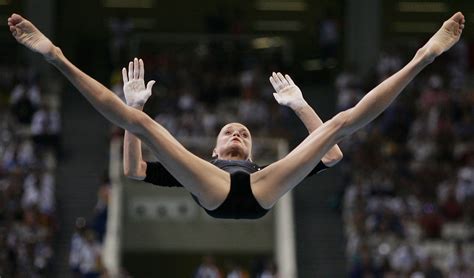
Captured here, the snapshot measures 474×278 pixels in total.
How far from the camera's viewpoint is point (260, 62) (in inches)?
1009

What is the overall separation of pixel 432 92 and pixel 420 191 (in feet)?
8.79

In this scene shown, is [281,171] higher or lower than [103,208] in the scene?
lower

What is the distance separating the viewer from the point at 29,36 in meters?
8.41

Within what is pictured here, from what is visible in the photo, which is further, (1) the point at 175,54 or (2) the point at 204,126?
(1) the point at 175,54

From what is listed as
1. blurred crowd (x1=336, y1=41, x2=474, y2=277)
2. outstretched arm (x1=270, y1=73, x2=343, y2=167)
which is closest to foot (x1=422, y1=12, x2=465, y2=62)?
outstretched arm (x1=270, y1=73, x2=343, y2=167)

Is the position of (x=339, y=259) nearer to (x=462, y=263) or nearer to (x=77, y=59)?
(x=462, y=263)

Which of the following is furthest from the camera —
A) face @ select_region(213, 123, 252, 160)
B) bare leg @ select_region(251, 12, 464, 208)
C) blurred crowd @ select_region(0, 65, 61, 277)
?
blurred crowd @ select_region(0, 65, 61, 277)

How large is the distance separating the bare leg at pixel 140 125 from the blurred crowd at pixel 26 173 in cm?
1152

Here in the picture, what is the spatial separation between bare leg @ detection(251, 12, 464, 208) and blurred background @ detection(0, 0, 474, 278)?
10455mm

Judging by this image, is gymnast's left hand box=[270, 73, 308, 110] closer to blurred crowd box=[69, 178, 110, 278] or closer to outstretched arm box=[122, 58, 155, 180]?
outstretched arm box=[122, 58, 155, 180]

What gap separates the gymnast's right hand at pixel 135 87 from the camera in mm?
8852

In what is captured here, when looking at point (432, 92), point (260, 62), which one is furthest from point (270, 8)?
point (432, 92)

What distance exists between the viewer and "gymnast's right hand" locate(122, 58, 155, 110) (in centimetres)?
885

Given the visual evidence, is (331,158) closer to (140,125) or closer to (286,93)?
(286,93)
